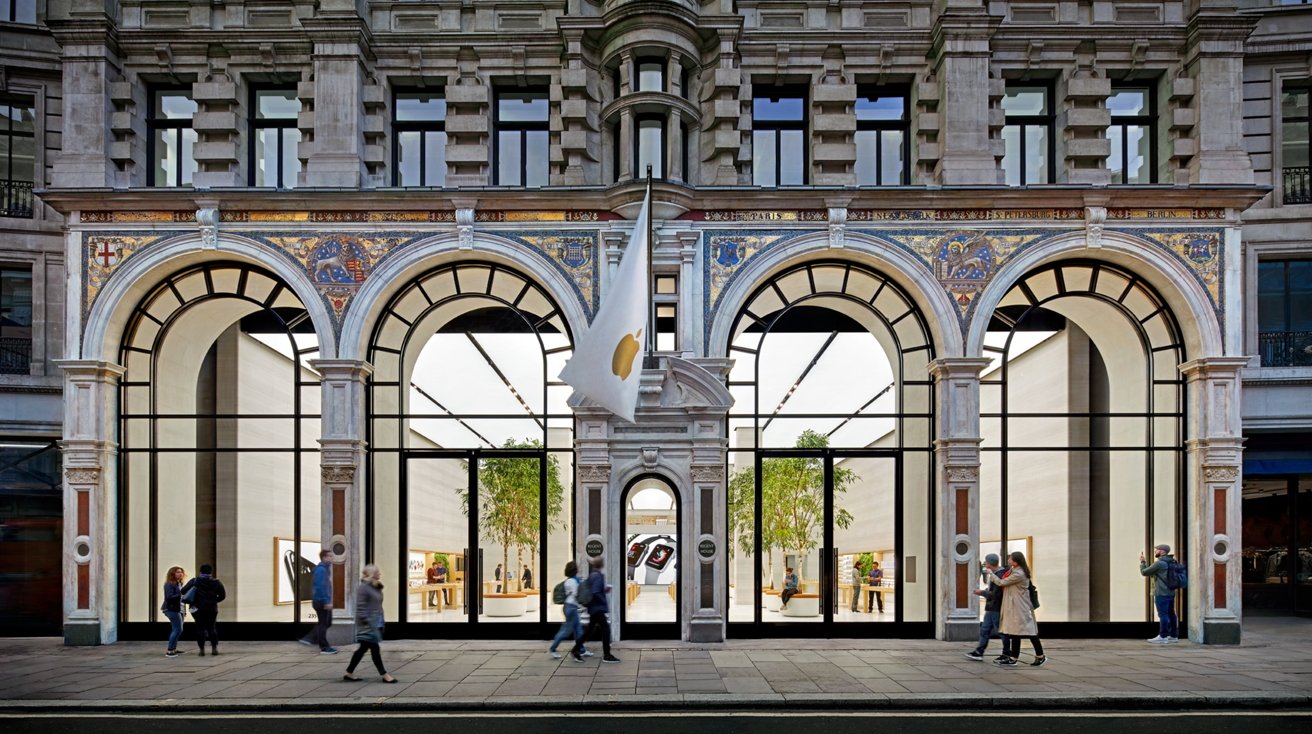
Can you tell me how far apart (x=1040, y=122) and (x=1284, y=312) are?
708 cm

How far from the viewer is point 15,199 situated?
2170 cm

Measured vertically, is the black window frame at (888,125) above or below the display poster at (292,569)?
above

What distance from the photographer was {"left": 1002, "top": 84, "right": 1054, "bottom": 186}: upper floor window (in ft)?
68.0

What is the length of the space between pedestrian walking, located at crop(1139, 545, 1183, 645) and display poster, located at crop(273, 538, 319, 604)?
16164mm

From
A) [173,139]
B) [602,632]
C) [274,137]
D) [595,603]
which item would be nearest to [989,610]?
[602,632]

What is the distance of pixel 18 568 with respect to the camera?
21250mm

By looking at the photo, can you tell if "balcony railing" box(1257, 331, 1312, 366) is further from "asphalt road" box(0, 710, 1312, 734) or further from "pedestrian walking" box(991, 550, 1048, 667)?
"asphalt road" box(0, 710, 1312, 734)

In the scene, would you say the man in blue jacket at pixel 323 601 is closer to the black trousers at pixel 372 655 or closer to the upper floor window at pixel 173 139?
the black trousers at pixel 372 655

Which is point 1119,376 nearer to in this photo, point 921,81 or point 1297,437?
point 1297,437

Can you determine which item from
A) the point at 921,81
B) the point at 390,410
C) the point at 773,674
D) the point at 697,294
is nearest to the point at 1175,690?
the point at 773,674

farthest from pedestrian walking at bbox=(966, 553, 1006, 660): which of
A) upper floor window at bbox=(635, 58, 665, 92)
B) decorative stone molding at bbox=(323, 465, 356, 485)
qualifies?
decorative stone molding at bbox=(323, 465, 356, 485)

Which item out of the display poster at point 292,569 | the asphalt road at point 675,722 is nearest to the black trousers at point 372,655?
the asphalt road at point 675,722

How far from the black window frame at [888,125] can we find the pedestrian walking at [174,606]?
50.5 ft

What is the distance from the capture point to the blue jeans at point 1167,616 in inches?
759
